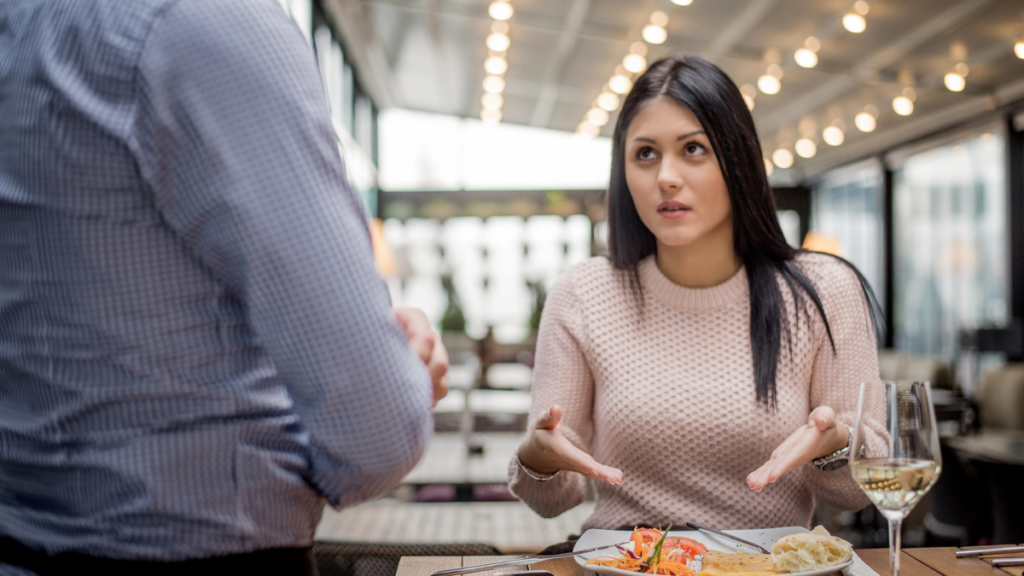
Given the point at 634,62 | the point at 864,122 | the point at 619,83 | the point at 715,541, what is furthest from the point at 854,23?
the point at 715,541

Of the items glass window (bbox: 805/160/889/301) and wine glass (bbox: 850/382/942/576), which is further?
Answer: glass window (bbox: 805/160/889/301)

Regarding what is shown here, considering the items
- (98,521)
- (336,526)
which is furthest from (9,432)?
(336,526)

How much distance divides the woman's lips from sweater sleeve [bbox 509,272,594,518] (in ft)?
0.83

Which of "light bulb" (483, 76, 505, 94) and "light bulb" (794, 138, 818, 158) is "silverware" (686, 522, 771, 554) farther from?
"light bulb" (794, 138, 818, 158)

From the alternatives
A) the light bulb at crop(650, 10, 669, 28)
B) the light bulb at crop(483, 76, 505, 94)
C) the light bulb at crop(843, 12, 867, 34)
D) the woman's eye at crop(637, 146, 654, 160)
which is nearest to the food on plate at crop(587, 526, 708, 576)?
the woman's eye at crop(637, 146, 654, 160)

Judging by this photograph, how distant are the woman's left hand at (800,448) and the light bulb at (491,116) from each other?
9.80 m

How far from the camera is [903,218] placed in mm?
8609

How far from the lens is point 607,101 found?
8484 millimetres

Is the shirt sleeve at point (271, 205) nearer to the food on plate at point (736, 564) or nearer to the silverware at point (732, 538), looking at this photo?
the food on plate at point (736, 564)

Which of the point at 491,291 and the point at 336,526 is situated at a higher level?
the point at 491,291

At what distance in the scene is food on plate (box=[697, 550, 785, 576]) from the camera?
84 centimetres

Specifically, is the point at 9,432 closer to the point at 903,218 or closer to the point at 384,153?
the point at 903,218

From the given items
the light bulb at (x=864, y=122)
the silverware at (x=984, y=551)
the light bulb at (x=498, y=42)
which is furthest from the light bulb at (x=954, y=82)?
the silverware at (x=984, y=551)

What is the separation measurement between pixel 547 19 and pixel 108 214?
642 cm
